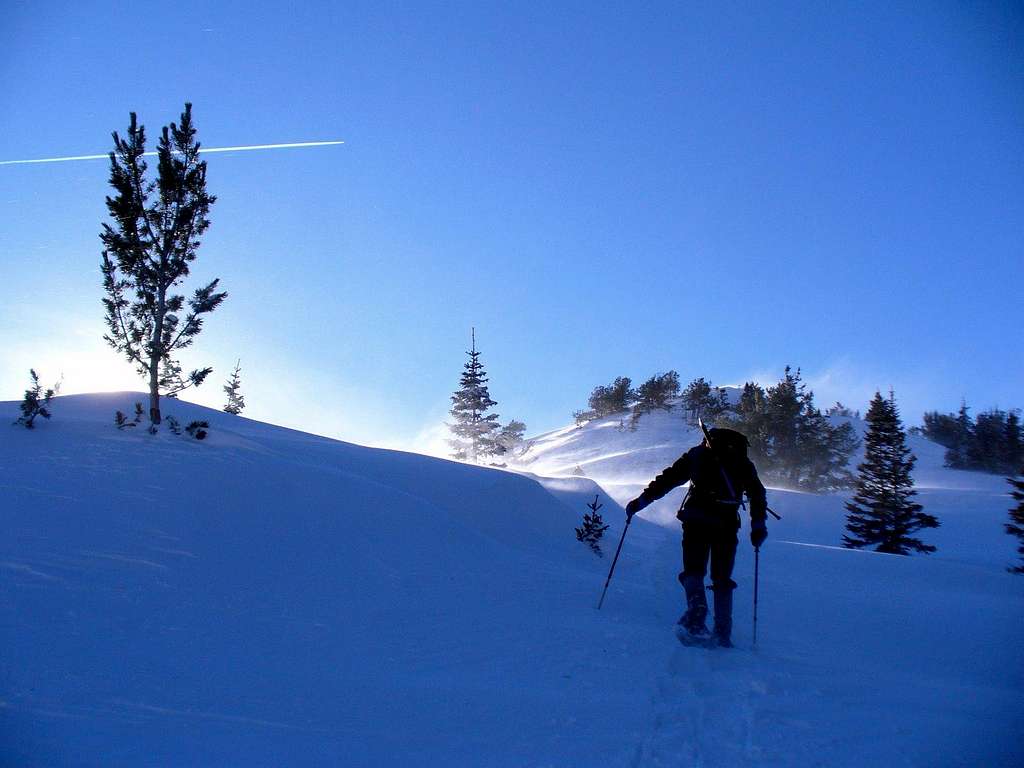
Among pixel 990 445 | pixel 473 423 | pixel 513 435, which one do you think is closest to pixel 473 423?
pixel 473 423

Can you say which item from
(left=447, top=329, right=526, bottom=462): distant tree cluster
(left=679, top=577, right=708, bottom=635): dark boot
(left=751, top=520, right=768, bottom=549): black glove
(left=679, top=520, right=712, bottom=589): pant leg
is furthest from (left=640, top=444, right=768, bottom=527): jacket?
(left=447, top=329, right=526, bottom=462): distant tree cluster

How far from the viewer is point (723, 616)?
17.3 ft

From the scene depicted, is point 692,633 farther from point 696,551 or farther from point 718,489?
point 718,489

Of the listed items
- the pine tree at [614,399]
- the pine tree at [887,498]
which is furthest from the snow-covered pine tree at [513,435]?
the pine tree at [887,498]

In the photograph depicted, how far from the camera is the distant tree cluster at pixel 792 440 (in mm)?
42469

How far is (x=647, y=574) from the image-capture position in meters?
10.1

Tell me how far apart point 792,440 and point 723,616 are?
43794 mm

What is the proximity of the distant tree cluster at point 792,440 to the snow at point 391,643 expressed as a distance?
3476 centimetres

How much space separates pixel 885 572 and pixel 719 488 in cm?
829

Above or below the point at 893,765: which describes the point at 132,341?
above

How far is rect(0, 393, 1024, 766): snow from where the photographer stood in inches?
123

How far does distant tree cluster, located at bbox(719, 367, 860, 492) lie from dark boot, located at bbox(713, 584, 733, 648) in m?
41.0

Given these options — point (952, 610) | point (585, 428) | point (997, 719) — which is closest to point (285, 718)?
point (997, 719)

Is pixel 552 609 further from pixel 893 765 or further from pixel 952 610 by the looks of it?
pixel 952 610
